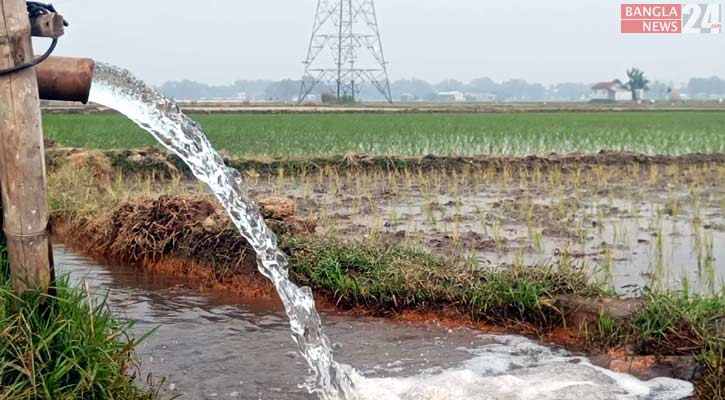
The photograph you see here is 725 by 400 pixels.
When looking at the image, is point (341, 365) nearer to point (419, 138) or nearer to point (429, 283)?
point (429, 283)

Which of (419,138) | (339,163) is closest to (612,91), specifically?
(419,138)

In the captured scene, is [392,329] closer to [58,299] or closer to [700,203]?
[58,299]

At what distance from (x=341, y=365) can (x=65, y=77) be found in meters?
2.32

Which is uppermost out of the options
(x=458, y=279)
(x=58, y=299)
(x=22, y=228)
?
(x=22, y=228)

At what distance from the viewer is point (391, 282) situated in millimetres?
5586

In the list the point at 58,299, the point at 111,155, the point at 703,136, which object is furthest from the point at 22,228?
the point at 703,136

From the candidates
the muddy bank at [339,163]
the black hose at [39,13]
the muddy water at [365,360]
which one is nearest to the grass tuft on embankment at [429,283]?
the muddy water at [365,360]

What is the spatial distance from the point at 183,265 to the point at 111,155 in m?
7.55

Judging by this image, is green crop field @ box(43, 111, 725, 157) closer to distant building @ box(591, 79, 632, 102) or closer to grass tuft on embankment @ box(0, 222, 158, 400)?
grass tuft on embankment @ box(0, 222, 158, 400)

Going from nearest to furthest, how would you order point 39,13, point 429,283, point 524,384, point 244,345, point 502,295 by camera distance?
point 39,13
point 524,384
point 244,345
point 502,295
point 429,283

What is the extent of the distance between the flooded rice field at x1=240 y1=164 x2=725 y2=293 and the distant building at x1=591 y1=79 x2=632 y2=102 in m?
81.5

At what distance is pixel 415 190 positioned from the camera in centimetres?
1187

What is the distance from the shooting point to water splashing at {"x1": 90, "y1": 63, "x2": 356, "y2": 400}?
391cm

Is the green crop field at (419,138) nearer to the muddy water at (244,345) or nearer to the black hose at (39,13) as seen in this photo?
the muddy water at (244,345)
